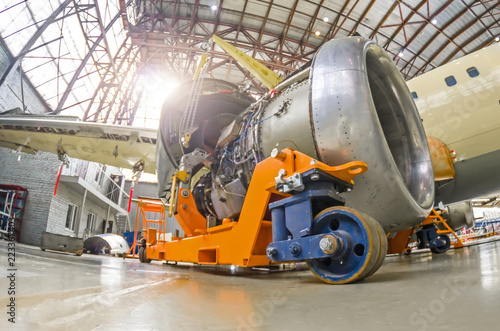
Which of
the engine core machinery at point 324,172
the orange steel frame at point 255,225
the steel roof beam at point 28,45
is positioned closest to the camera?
the engine core machinery at point 324,172

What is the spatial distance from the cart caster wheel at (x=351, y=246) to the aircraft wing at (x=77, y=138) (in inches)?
263

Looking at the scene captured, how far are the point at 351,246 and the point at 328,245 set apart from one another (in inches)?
7.2

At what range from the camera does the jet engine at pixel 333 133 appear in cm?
219

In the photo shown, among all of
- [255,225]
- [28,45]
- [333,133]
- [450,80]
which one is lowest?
[255,225]

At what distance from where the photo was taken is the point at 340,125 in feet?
7.26

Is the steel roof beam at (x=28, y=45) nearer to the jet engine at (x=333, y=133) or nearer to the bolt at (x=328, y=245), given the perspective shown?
the jet engine at (x=333, y=133)

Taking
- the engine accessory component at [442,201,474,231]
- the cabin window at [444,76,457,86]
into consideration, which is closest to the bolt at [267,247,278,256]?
the cabin window at [444,76,457,86]

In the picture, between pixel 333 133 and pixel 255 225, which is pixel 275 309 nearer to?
pixel 255 225

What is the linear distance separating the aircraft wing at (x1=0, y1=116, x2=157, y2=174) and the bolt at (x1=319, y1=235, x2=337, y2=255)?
683 centimetres

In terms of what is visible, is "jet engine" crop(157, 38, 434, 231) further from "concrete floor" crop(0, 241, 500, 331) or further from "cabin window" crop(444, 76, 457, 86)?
"cabin window" crop(444, 76, 457, 86)

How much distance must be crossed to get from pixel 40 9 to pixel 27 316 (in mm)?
13783

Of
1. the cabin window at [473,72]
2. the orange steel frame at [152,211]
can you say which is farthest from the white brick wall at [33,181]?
the cabin window at [473,72]

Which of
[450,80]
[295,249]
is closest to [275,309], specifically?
[295,249]

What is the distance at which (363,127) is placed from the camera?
84.5 inches
